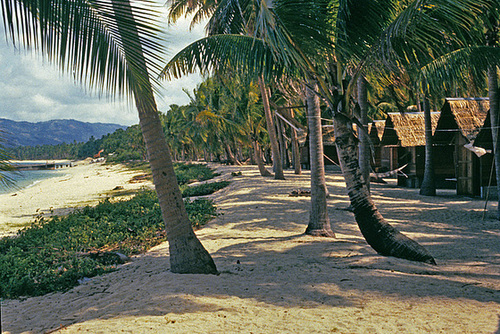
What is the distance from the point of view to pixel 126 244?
8508 millimetres

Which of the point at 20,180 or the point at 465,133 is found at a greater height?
the point at 465,133

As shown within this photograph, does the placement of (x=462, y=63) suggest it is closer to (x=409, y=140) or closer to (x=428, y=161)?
(x=428, y=161)

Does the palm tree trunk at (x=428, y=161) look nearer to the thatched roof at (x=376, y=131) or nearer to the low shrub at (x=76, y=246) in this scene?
the thatched roof at (x=376, y=131)

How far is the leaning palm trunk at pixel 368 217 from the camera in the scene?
6.18 meters

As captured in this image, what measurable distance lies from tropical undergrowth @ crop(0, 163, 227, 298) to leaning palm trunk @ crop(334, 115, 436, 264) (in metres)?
4.29

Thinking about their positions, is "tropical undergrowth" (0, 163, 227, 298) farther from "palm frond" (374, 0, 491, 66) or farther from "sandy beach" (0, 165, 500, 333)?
"palm frond" (374, 0, 491, 66)

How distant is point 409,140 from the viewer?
61.9 ft

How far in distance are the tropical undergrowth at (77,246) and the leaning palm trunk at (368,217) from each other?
4.29m

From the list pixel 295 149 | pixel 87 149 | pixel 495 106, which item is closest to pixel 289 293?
pixel 495 106

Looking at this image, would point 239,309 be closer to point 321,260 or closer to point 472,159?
point 321,260

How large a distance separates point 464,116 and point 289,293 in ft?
42.9

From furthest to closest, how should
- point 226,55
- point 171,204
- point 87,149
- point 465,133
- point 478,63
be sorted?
1. point 87,149
2. point 465,133
3. point 478,63
4. point 226,55
5. point 171,204

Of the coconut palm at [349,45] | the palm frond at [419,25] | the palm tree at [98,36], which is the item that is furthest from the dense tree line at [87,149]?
the palm tree at [98,36]

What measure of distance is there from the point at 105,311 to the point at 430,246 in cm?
611
